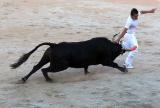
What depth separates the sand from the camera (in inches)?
371

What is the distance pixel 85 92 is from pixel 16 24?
7.95 meters

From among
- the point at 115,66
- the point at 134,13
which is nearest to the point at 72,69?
the point at 115,66

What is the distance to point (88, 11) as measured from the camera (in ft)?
65.7

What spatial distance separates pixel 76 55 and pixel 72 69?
1.11 m

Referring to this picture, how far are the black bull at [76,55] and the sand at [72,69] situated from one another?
0.23 m

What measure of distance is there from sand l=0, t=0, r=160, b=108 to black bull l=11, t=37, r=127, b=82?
228 mm

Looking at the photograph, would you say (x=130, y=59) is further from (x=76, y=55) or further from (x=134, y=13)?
(x=76, y=55)

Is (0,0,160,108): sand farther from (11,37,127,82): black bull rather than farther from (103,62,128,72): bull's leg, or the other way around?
(11,37,127,82): black bull

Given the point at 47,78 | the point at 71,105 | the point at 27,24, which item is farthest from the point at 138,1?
the point at 71,105

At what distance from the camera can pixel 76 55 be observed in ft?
35.5

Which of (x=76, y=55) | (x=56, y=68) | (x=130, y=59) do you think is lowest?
(x=130, y=59)

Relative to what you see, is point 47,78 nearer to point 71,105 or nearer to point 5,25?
point 71,105

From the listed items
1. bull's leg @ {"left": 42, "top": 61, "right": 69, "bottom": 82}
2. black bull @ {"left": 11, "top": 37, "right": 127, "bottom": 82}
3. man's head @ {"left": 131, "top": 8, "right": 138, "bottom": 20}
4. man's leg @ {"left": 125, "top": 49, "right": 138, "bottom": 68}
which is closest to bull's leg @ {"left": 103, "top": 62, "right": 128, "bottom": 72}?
black bull @ {"left": 11, "top": 37, "right": 127, "bottom": 82}

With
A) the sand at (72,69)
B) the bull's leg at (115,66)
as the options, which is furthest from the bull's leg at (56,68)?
the bull's leg at (115,66)
